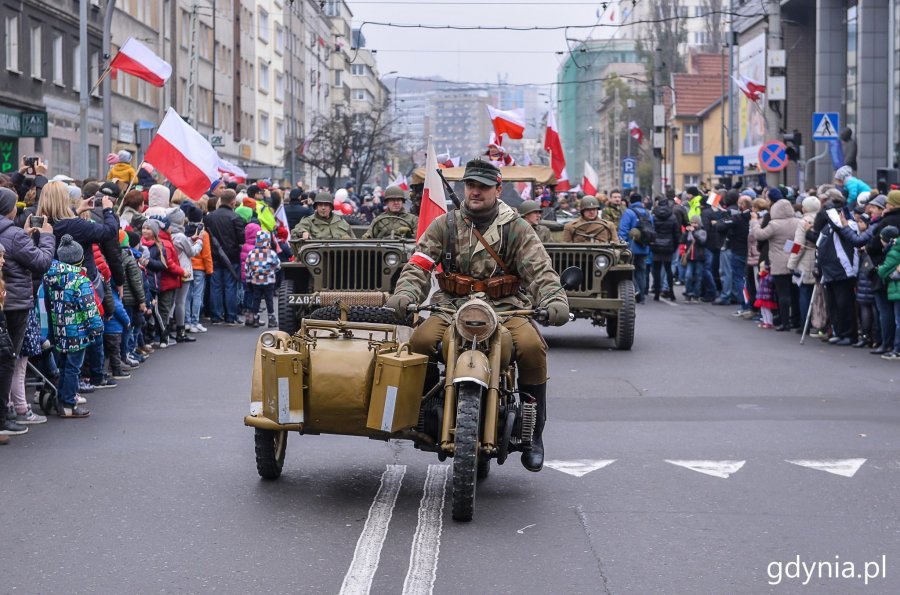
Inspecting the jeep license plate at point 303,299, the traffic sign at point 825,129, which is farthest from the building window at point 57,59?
the jeep license plate at point 303,299

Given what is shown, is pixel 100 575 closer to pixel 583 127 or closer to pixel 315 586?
pixel 315 586

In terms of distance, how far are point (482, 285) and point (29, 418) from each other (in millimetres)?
4629

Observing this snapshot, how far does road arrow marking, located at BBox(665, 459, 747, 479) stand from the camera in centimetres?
909

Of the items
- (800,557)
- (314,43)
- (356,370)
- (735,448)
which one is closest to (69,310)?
(356,370)

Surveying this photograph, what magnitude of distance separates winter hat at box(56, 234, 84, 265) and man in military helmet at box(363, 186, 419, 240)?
6123 millimetres

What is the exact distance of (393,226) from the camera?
17328 mm

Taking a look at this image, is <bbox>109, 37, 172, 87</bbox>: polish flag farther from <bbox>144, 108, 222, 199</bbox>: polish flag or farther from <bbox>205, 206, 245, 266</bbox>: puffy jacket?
<bbox>144, 108, 222, 199</bbox>: polish flag

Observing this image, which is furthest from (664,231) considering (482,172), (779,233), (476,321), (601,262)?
(476,321)

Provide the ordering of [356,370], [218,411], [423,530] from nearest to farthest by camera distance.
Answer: [423,530], [356,370], [218,411]

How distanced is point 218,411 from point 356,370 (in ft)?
14.2

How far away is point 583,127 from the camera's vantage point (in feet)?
527

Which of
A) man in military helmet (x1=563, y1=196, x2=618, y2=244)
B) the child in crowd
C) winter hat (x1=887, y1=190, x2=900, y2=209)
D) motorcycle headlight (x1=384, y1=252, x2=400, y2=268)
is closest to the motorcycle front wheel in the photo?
motorcycle headlight (x1=384, y1=252, x2=400, y2=268)

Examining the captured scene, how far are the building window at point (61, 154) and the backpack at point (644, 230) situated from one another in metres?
20.1

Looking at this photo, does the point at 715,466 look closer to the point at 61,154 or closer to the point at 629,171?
the point at 61,154
